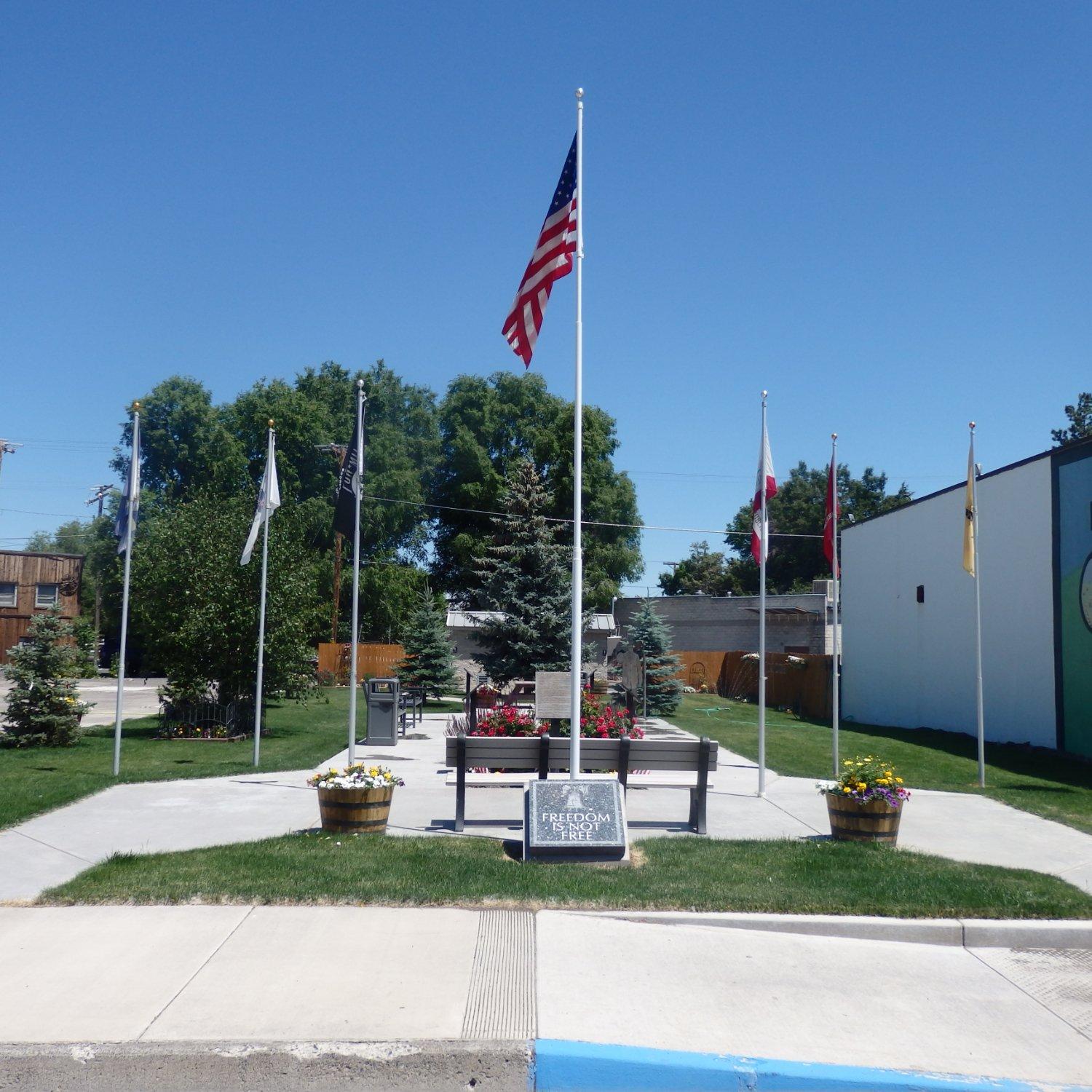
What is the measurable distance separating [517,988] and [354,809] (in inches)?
151

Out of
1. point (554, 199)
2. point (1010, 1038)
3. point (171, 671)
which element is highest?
point (554, 199)

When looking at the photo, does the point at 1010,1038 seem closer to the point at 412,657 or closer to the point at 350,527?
the point at 350,527

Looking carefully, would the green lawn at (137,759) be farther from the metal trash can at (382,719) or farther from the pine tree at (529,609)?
the pine tree at (529,609)

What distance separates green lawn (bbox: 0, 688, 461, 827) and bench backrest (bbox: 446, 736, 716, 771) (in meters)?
4.72

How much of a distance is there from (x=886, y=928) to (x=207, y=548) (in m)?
17.6

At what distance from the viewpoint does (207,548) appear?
2203 cm

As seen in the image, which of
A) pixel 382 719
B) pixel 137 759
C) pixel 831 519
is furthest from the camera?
pixel 382 719

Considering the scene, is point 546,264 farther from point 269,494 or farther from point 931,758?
point 931,758

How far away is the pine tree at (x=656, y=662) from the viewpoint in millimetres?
30297

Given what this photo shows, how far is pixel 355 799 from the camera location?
9602 millimetres

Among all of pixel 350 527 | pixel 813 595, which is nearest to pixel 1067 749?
pixel 350 527

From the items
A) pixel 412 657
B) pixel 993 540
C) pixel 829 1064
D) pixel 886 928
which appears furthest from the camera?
pixel 412 657

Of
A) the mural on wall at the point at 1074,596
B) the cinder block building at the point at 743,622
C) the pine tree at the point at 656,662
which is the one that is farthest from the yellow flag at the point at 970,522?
the cinder block building at the point at 743,622

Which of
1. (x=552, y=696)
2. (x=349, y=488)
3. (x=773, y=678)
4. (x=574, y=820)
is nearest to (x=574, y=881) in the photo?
(x=574, y=820)
